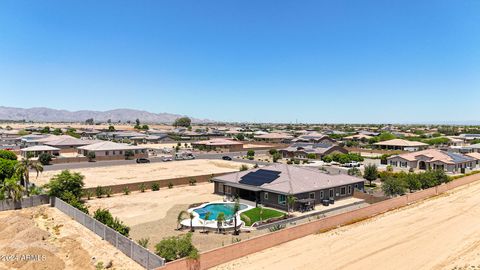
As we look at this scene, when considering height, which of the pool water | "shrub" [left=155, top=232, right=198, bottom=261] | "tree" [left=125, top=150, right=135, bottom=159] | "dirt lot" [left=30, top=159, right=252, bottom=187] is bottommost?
"dirt lot" [left=30, top=159, right=252, bottom=187]

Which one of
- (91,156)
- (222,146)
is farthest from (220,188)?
(222,146)

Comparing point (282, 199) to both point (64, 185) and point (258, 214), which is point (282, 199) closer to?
point (258, 214)

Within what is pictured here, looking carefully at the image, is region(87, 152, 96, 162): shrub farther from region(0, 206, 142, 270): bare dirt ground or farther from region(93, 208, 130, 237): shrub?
region(93, 208, 130, 237): shrub

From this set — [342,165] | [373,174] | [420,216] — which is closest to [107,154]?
[342,165]

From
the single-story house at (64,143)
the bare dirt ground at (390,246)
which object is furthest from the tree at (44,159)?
the bare dirt ground at (390,246)

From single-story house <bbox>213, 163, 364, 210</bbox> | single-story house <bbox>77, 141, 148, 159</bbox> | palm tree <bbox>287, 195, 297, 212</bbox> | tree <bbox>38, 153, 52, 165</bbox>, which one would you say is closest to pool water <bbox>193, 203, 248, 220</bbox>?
single-story house <bbox>213, 163, 364, 210</bbox>

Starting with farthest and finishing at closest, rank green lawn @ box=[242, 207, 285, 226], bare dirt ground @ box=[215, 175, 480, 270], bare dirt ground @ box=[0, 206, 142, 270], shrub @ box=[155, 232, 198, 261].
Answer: green lawn @ box=[242, 207, 285, 226] → bare dirt ground @ box=[215, 175, 480, 270] → bare dirt ground @ box=[0, 206, 142, 270] → shrub @ box=[155, 232, 198, 261]

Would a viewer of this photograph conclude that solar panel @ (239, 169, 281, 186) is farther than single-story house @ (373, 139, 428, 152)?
No
